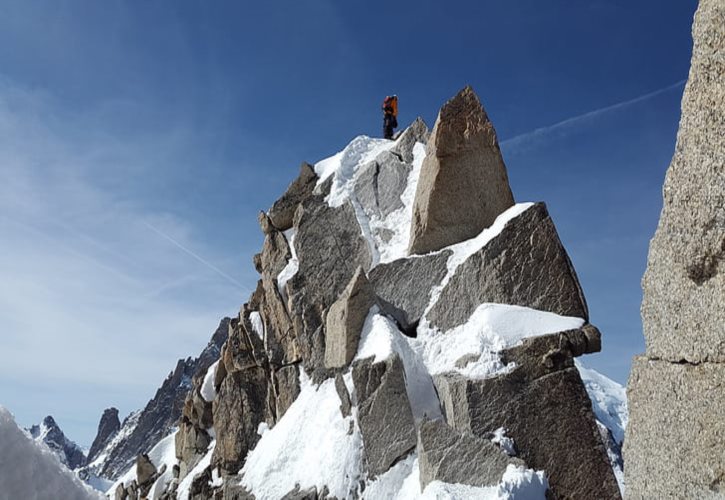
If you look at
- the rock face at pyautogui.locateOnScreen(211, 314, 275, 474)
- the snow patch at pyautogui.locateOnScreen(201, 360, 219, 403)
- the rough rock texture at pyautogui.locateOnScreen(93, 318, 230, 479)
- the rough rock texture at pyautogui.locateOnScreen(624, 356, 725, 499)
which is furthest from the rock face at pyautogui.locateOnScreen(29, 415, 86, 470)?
the rough rock texture at pyautogui.locateOnScreen(624, 356, 725, 499)

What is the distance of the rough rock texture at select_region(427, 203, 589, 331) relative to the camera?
16375 millimetres

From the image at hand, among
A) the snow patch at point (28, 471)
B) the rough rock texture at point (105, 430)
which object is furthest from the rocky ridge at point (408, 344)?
the rough rock texture at point (105, 430)

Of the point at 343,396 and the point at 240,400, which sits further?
the point at 240,400

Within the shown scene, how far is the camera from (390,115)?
2972 centimetres

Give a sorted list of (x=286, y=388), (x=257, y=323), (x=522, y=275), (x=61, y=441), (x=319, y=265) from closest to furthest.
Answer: (x=522, y=275), (x=286, y=388), (x=319, y=265), (x=257, y=323), (x=61, y=441)

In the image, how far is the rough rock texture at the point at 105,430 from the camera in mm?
145125

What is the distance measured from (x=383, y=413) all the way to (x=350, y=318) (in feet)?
11.8

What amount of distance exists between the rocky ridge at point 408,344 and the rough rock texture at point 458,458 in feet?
0.11

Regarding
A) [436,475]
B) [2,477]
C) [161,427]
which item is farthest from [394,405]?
[161,427]

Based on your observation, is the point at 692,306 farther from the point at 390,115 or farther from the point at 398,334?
the point at 390,115

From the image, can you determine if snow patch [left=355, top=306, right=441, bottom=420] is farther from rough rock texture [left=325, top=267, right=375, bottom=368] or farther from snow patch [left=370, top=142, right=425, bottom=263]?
snow patch [left=370, top=142, right=425, bottom=263]

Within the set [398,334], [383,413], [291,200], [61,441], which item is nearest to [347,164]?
[291,200]

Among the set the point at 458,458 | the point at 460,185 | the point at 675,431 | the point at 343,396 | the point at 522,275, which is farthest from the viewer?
the point at 460,185

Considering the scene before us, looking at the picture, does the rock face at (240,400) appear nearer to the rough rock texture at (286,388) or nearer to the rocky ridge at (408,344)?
the rocky ridge at (408,344)
